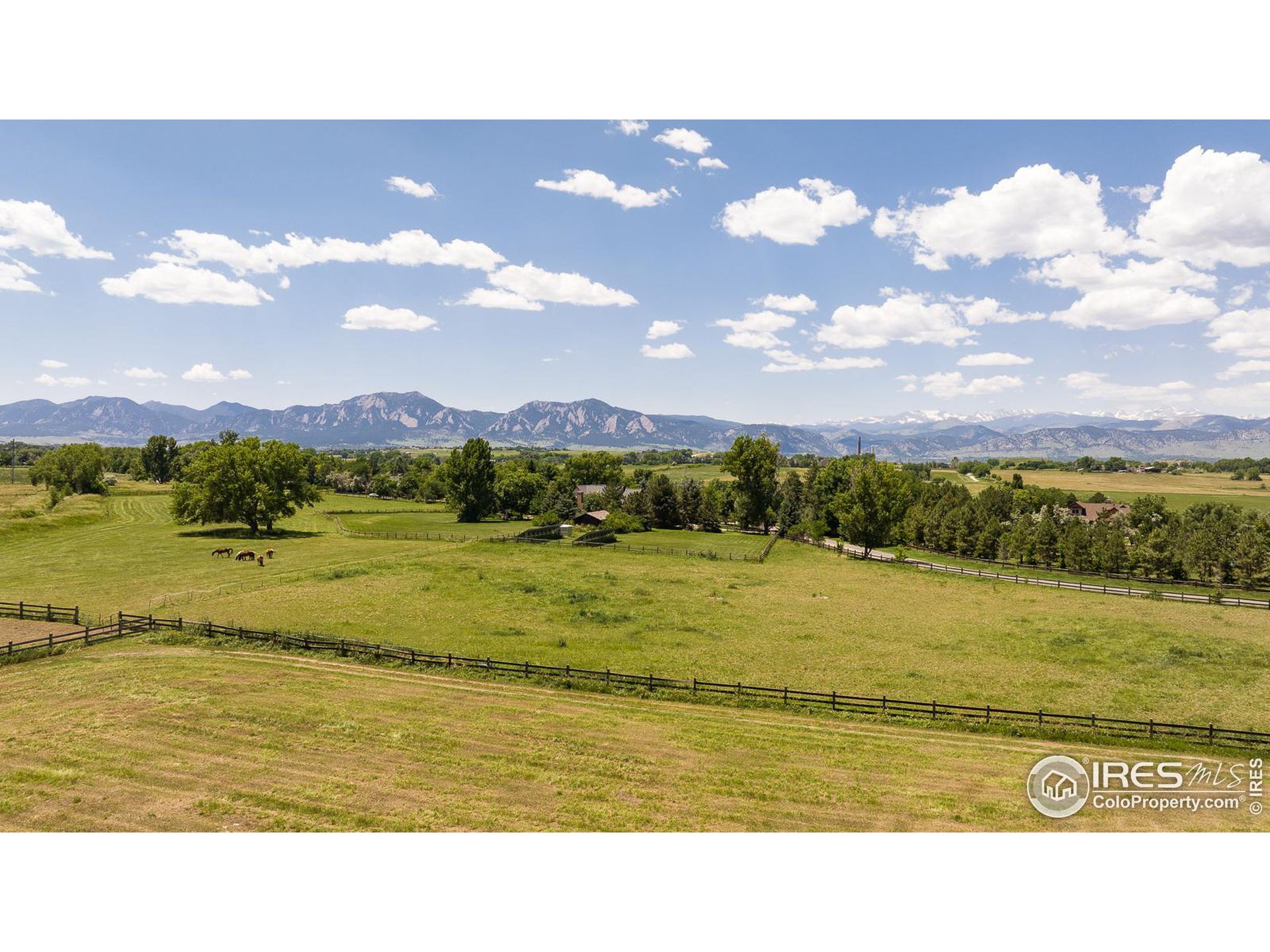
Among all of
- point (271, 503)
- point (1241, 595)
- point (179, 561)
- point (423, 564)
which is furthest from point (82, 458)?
point (1241, 595)

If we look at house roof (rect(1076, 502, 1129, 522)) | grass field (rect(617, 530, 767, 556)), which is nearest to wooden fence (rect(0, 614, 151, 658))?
grass field (rect(617, 530, 767, 556))

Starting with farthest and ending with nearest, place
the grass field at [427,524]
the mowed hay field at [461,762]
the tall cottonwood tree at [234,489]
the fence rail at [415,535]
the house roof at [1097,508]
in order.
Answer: the house roof at [1097,508] → the grass field at [427,524] → the fence rail at [415,535] → the tall cottonwood tree at [234,489] → the mowed hay field at [461,762]

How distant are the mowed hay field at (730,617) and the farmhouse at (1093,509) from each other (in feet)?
201

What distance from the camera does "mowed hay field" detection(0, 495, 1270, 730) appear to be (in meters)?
29.4

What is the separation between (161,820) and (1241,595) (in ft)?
266

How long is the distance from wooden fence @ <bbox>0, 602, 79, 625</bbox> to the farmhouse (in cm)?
12533

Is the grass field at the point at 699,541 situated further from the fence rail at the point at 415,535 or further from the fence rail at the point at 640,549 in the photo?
the fence rail at the point at 415,535

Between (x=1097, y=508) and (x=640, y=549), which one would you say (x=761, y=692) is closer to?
(x=640, y=549)

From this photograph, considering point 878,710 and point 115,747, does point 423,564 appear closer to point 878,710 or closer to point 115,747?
point 115,747

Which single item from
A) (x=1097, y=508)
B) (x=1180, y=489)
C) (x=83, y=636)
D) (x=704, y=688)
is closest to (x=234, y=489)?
(x=83, y=636)

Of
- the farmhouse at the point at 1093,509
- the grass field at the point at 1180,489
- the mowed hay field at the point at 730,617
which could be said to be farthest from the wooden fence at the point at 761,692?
the grass field at the point at 1180,489

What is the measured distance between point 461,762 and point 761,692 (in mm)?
14210

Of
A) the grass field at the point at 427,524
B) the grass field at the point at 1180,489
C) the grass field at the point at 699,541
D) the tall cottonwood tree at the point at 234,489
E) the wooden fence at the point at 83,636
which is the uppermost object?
the grass field at the point at 1180,489

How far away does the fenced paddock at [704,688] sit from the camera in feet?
75.6
